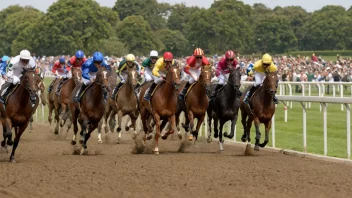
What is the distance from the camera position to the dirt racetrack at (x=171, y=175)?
8.06 metres

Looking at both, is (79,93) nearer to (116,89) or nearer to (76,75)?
(76,75)

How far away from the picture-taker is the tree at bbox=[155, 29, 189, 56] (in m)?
114

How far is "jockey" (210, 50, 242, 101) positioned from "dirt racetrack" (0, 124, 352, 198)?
1.17 metres

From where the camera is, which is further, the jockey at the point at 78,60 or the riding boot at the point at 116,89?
the riding boot at the point at 116,89

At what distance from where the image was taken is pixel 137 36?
112 meters

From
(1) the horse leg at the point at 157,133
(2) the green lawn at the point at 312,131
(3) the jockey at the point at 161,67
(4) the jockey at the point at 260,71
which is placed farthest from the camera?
(2) the green lawn at the point at 312,131

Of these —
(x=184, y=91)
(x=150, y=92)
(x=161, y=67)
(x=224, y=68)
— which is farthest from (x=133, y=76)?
(x=224, y=68)

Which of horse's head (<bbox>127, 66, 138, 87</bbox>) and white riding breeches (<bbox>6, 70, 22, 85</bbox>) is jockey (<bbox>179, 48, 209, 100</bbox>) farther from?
white riding breeches (<bbox>6, 70, 22, 85</bbox>)

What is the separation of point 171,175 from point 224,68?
485cm

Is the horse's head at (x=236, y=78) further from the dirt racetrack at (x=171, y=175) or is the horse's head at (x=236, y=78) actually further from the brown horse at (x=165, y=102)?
the dirt racetrack at (x=171, y=175)

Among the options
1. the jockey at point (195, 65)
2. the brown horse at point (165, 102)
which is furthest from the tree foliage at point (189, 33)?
the brown horse at point (165, 102)

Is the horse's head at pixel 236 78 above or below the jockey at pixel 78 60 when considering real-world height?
below

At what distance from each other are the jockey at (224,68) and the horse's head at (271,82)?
1.11m

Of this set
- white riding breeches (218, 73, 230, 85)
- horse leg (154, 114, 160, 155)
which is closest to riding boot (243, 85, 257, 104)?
white riding breeches (218, 73, 230, 85)
